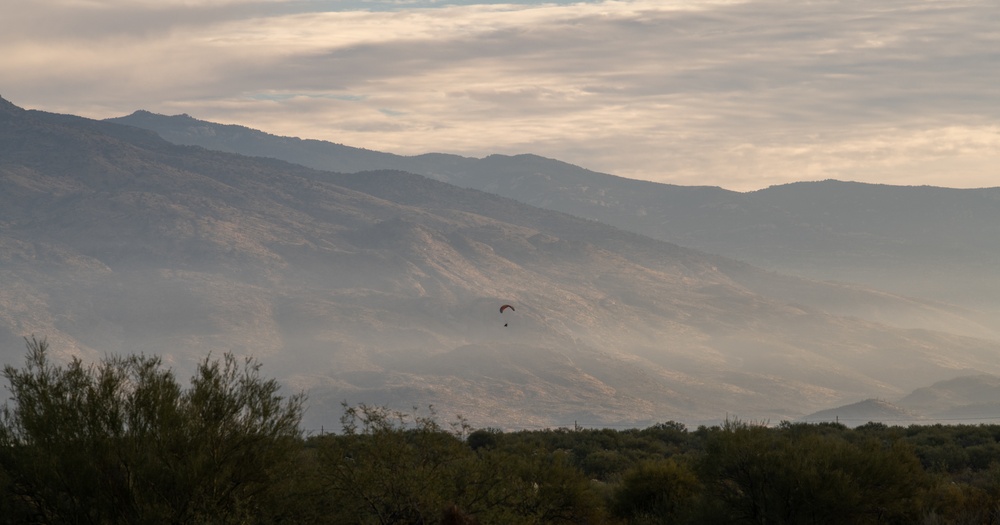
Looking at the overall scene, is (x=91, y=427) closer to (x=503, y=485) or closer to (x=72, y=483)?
(x=72, y=483)

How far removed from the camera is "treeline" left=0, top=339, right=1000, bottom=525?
875 inches

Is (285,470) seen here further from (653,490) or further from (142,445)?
(653,490)

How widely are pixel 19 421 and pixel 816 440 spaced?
17.0m

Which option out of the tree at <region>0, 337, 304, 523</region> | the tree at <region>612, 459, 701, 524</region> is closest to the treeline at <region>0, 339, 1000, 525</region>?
the tree at <region>0, 337, 304, 523</region>

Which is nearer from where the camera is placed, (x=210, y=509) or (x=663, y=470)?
(x=210, y=509)

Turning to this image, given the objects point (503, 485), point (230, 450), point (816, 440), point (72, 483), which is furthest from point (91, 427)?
point (816, 440)

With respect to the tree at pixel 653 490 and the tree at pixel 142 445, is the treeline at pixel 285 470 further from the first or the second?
the tree at pixel 653 490

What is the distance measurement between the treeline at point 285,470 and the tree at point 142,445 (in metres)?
0.03

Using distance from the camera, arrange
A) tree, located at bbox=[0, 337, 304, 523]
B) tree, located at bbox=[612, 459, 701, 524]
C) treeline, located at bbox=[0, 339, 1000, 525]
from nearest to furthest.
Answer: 1. tree, located at bbox=[0, 337, 304, 523]
2. treeline, located at bbox=[0, 339, 1000, 525]
3. tree, located at bbox=[612, 459, 701, 524]

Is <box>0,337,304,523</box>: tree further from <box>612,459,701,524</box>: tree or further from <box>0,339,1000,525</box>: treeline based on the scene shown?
<box>612,459,701,524</box>: tree

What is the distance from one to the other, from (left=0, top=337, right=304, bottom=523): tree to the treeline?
0.10 feet

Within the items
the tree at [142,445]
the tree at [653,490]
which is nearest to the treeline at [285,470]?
the tree at [142,445]

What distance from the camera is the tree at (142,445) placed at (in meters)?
22.1

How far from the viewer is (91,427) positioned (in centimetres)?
2270
